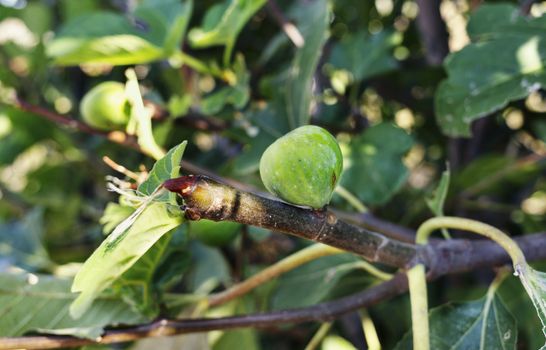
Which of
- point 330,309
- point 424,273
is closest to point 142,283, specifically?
point 330,309

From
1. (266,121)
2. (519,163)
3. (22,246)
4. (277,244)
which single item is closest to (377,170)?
(266,121)

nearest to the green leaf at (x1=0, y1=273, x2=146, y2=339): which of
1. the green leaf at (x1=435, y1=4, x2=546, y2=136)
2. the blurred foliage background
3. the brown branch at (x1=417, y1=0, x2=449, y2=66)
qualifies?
the blurred foliage background

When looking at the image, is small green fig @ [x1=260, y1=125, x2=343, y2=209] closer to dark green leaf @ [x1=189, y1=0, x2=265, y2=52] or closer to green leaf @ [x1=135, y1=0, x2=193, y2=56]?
dark green leaf @ [x1=189, y1=0, x2=265, y2=52]

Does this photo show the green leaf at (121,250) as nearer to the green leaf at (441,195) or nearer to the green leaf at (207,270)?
the green leaf at (441,195)

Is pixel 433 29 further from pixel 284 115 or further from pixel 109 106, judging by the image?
pixel 109 106

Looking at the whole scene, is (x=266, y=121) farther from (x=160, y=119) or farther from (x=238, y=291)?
(x=238, y=291)

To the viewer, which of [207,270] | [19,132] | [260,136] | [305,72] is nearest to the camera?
[305,72]
